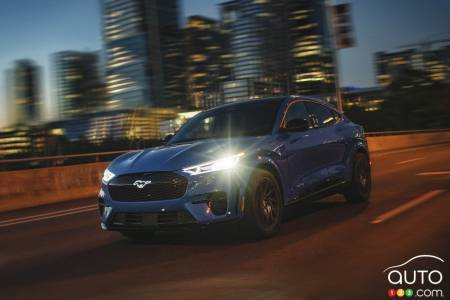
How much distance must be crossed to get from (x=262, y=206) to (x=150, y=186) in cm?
122

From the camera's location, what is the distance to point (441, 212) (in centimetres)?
819

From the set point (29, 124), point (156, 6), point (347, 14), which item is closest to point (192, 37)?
point (156, 6)

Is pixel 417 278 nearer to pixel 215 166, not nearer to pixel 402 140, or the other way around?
pixel 215 166

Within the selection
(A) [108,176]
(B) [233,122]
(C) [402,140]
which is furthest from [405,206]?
(C) [402,140]

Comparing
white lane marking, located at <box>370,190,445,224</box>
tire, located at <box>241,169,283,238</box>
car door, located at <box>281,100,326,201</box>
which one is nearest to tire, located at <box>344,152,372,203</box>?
white lane marking, located at <box>370,190,445,224</box>

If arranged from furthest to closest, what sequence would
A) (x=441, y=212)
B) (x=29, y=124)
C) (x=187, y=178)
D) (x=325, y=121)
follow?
(x=29, y=124) → (x=325, y=121) → (x=441, y=212) → (x=187, y=178)

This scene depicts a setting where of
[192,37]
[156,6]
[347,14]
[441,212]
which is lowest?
[441,212]

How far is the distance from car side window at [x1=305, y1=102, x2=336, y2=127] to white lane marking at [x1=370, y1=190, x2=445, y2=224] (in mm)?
1476

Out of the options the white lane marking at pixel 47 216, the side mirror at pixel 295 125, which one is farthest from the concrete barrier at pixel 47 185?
the side mirror at pixel 295 125

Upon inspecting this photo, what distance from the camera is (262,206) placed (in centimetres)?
674

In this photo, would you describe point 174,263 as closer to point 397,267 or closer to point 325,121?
point 397,267

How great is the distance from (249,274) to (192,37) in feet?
585

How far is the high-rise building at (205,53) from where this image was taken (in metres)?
157

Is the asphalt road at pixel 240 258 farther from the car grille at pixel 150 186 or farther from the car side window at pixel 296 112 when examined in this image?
the car side window at pixel 296 112
